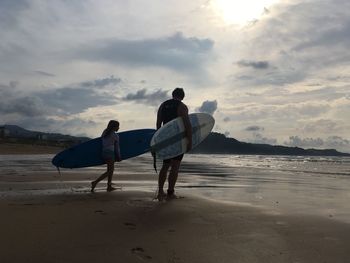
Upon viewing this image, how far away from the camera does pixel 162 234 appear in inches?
183

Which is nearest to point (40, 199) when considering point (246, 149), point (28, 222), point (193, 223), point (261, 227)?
point (28, 222)

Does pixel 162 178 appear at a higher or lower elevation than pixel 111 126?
lower

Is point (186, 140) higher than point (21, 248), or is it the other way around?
point (186, 140)

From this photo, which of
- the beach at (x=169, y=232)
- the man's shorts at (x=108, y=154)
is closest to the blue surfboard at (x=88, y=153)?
the man's shorts at (x=108, y=154)

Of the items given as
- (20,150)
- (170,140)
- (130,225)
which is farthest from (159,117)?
(20,150)

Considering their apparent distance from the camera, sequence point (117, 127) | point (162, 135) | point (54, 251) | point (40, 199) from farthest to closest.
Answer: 1. point (117, 127)
2. point (162, 135)
3. point (40, 199)
4. point (54, 251)

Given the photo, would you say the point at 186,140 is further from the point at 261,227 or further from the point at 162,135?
the point at 261,227

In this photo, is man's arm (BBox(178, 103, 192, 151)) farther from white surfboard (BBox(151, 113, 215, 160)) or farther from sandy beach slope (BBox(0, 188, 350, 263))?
sandy beach slope (BBox(0, 188, 350, 263))

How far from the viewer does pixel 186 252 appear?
405cm

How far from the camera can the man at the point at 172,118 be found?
24.4 ft

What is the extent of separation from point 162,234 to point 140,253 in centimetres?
68

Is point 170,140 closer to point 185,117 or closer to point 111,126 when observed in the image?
point 185,117

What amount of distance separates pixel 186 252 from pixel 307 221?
82.1 inches

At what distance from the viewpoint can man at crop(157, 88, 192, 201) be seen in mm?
7451
